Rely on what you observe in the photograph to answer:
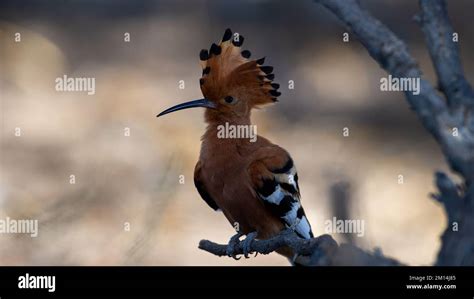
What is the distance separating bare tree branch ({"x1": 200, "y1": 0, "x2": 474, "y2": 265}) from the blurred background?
1.55m

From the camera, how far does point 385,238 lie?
356 centimetres

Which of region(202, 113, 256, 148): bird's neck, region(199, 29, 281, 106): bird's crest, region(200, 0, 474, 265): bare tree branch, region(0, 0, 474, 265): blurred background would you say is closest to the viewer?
region(200, 0, 474, 265): bare tree branch

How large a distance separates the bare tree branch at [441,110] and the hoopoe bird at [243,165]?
83cm

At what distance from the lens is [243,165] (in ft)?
7.65

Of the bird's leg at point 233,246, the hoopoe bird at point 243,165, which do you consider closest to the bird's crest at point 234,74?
the hoopoe bird at point 243,165

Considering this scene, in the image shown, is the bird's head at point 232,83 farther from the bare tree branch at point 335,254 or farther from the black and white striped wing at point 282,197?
the bare tree branch at point 335,254

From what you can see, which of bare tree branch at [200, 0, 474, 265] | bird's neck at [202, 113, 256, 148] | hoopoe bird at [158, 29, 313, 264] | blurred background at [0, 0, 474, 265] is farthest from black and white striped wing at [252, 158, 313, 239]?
bare tree branch at [200, 0, 474, 265]

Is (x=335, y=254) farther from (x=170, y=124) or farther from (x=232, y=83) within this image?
(x=170, y=124)

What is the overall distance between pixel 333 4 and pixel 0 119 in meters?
3.31

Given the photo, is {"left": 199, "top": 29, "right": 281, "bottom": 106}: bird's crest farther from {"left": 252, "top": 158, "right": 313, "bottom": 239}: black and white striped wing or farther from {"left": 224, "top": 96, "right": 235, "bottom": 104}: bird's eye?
{"left": 252, "top": 158, "right": 313, "bottom": 239}: black and white striped wing

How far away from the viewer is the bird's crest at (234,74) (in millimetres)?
2256

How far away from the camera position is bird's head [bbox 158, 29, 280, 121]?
2.27 m

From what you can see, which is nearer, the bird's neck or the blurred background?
the bird's neck

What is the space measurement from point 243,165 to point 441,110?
1096 mm
